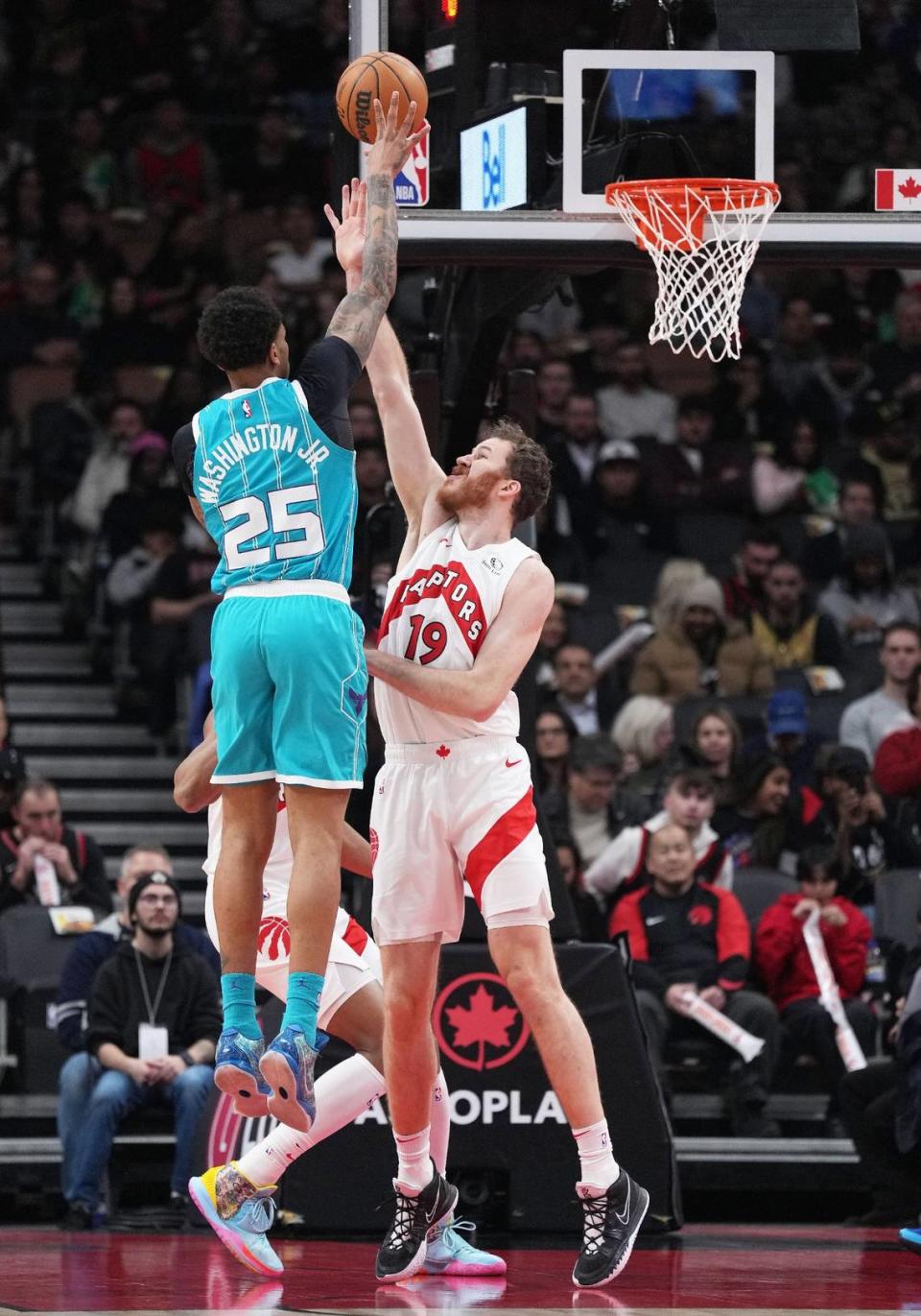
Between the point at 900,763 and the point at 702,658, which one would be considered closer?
the point at 900,763

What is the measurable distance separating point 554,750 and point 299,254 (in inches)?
239

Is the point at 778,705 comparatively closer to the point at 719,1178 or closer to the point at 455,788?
the point at 719,1178

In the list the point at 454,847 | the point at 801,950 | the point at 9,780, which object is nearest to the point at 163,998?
the point at 9,780

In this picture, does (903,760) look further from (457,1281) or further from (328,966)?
(457,1281)

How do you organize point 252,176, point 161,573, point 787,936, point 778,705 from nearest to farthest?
point 787,936
point 778,705
point 161,573
point 252,176

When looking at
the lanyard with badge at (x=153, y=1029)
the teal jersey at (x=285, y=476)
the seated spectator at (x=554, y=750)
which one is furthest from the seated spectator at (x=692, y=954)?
the teal jersey at (x=285, y=476)

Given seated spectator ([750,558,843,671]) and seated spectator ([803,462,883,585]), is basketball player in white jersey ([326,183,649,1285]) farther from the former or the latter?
seated spectator ([803,462,883,585])

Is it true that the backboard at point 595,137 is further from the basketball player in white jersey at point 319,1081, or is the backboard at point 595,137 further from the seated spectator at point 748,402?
the seated spectator at point 748,402

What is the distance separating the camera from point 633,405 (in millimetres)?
16500

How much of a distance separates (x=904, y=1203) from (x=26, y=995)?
4.60 meters

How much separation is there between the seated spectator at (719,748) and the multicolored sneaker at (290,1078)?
21.8ft

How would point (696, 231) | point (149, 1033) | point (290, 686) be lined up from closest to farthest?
point (290, 686) → point (696, 231) → point (149, 1033)

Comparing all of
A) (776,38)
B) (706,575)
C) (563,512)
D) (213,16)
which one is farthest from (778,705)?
(213,16)

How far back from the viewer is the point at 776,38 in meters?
8.16
